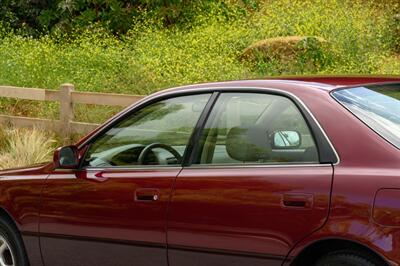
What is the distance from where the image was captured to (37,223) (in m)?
5.18

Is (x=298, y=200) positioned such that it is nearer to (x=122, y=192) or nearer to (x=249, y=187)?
(x=249, y=187)

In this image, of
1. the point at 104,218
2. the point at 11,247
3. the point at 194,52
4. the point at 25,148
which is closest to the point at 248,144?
the point at 104,218

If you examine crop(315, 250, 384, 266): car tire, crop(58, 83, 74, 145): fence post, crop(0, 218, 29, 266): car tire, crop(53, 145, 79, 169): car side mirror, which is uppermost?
crop(58, 83, 74, 145): fence post

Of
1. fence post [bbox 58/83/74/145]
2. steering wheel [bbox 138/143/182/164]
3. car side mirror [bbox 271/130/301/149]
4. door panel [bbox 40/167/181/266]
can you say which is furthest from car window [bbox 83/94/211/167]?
fence post [bbox 58/83/74/145]

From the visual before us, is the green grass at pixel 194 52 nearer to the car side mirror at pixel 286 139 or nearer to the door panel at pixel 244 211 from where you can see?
the door panel at pixel 244 211

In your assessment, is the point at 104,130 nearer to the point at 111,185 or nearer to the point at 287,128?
the point at 111,185

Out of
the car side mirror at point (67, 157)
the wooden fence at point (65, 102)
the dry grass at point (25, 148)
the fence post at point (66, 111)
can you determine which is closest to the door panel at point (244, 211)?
the car side mirror at point (67, 157)

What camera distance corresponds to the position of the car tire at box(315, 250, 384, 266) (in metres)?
3.57

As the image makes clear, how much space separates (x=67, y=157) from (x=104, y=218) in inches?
23.3

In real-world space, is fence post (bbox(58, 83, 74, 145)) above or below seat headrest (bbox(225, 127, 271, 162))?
above

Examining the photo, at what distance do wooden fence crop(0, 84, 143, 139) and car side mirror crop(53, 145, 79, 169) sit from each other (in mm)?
5424

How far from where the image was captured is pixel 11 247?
5410mm

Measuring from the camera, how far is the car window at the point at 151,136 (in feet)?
15.0

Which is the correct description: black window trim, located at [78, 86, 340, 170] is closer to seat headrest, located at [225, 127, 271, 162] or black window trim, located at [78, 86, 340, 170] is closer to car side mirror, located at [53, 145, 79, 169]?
car side mirror, located at [53, 145, 79, 169]
